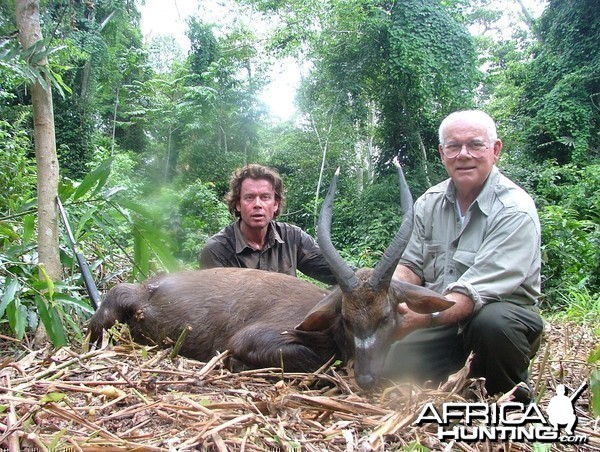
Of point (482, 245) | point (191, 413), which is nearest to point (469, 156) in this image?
point (482, 245)

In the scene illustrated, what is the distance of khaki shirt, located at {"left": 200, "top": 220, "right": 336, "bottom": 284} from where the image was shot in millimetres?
5332

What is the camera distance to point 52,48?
3.52m

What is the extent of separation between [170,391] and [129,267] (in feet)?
11.0

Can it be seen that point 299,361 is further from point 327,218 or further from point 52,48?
point 52,48

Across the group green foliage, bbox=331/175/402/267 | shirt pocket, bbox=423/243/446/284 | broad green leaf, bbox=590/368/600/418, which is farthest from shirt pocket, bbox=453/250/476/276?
green foliage, bbox=331/175/402/267

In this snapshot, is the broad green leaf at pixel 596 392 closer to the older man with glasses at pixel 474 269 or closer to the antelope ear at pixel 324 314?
the older man with glasses at pixel 474 269

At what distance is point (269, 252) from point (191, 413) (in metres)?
3.33

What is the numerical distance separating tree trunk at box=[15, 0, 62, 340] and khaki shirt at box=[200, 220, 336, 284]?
188cm

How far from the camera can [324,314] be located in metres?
3.42

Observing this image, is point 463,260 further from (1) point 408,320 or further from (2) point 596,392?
(2) point 596,392

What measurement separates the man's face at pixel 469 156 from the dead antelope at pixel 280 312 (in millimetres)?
394

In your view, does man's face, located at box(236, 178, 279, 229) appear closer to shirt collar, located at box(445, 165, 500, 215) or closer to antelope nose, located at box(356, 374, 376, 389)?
shirt collar, located at box(445, 165, 500, 215)

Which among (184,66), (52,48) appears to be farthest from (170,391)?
(184,66)

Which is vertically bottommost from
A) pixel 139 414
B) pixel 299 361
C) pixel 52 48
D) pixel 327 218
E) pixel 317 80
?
pixel 299 361
